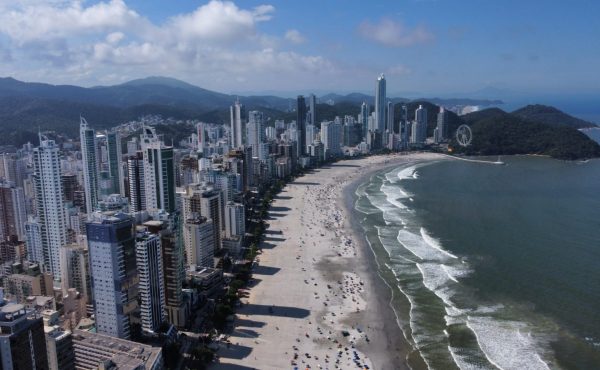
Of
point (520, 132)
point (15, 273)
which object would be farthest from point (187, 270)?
point (520, 132)

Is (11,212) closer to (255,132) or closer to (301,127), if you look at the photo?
(255,132)

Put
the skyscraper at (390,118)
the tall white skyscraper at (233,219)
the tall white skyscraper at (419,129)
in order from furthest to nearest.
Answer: the skyscraper at (390,118)
the tall white skyscraper at (419,129)
the tall white skyscraper at (233,219)

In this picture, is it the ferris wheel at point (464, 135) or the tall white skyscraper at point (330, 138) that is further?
the ferris wheel at point (464, 135)

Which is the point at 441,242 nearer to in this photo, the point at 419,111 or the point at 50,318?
the point at 50,318

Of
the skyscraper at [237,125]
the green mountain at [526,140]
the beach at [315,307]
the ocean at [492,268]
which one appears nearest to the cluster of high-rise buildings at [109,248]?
the beach at [315,307]

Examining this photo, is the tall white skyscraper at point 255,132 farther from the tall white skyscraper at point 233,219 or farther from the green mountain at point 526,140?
the green mountain at point 526,140

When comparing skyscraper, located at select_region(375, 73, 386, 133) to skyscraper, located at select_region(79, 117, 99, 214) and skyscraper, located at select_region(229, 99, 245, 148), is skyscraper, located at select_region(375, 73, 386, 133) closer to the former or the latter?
skyscraper, located at select_region(229, 99, 245, 148)
